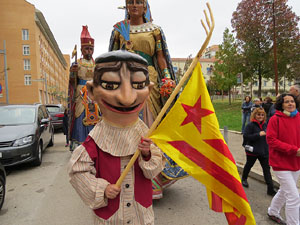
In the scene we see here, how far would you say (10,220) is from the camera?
295 cm

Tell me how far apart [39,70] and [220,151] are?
36.9 meters

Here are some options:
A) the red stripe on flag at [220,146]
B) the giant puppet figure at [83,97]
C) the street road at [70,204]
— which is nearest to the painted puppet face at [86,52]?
the giant puppet figure at [83,97]

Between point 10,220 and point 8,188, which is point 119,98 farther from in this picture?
point 8,188

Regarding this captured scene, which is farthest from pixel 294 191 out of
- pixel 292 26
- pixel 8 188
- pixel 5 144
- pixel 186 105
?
pixel 292 26

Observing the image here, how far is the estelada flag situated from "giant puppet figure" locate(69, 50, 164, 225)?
0.59 ft

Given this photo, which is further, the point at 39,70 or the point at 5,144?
the point at 39,70

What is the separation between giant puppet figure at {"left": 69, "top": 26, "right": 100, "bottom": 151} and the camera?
3.97 m

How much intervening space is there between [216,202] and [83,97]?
3046 millimetres

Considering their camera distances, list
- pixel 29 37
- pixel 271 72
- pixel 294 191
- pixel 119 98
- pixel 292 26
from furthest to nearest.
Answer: pixel 29 37 < pixel 271 72 < pixel 292 26 < pixel 294 191 < pixel 119 98

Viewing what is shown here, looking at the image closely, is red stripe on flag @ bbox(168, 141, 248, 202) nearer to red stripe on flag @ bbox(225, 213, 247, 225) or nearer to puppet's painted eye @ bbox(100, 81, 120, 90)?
red stripe on flag @ bbox(225, 213, 247, 225)

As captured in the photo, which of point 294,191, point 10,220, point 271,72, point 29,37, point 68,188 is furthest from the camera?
point 29,37

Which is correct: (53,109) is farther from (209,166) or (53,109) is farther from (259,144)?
(209,166)

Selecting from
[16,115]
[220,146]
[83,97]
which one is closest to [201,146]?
[220,146]

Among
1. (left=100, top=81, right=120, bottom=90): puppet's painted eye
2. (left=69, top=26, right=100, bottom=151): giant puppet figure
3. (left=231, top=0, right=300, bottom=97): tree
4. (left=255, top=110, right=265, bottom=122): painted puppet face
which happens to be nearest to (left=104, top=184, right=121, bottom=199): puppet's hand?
(left=100, top=81, right=120, bottom=90): puppet's painted eye
